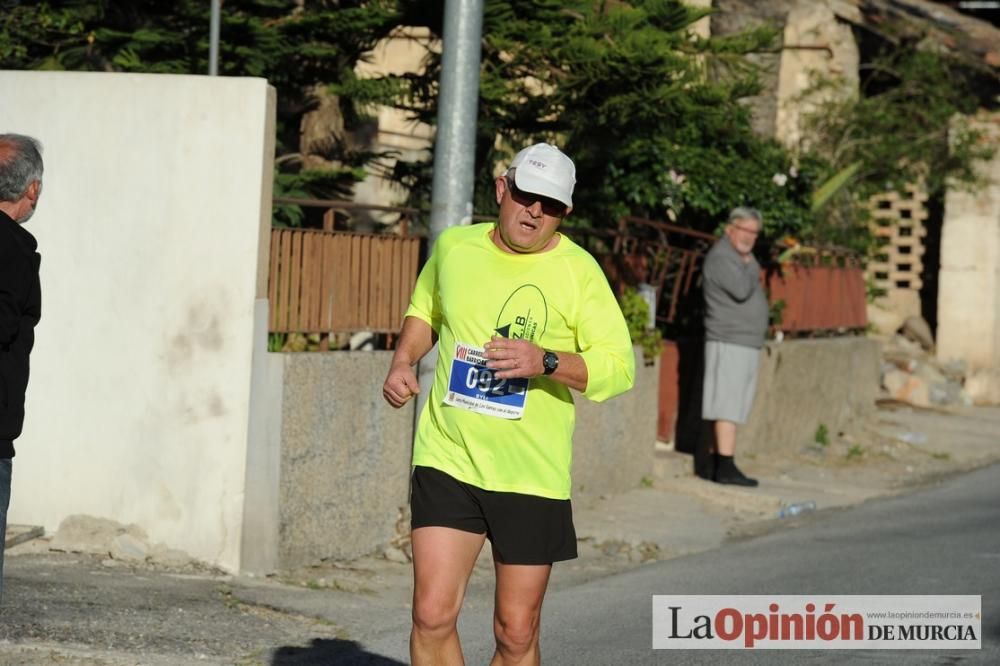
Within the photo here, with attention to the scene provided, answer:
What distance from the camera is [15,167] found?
4.53m

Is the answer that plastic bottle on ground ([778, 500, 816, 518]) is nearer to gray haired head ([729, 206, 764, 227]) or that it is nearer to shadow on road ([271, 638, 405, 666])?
gray haired head ([729, 206, 764, 227])

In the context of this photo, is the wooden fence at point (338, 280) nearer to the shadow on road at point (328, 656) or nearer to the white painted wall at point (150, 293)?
the white painted wall at point (150, 293)

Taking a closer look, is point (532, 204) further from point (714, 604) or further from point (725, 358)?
point (725, 358)

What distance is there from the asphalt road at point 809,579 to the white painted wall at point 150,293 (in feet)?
4.82

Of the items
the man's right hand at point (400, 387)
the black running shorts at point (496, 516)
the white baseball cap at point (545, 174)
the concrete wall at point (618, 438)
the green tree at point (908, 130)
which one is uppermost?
the green tree at point (908, 130)

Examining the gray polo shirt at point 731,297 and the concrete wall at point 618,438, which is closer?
the concrete wall at point 618,438

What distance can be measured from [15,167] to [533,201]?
148cm

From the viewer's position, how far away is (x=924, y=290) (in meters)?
19.6

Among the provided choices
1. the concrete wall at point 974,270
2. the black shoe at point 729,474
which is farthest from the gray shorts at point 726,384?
the concrete wall at point 974,270

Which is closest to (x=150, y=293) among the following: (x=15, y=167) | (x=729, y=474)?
(x=15, y=167)

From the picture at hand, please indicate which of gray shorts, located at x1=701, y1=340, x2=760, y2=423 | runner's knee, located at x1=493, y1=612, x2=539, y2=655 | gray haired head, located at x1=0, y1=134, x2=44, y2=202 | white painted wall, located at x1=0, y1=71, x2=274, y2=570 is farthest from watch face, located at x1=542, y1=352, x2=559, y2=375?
gray shorts, located at x1=701, y1=340, x2=760, y2=423

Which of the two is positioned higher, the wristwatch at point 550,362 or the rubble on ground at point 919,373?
the wristwatch at point 550,362

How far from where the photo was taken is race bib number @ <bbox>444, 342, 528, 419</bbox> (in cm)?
460

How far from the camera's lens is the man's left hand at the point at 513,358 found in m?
4.41
